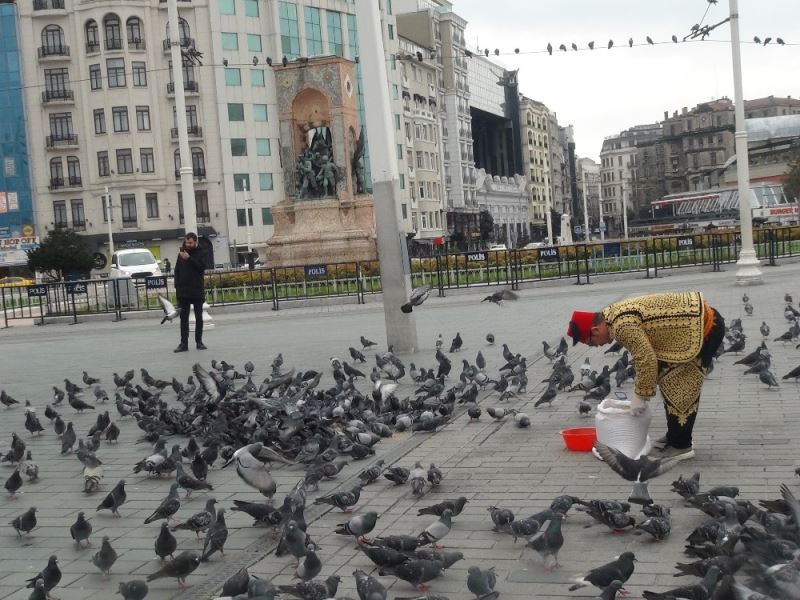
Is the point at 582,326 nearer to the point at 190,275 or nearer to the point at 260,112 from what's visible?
the point at 190,275

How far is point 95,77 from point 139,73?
9.21 feet

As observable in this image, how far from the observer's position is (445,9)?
96500 mm

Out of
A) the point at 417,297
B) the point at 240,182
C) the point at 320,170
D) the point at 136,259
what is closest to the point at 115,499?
the point at 417,297

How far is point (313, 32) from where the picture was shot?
6794 centimetres

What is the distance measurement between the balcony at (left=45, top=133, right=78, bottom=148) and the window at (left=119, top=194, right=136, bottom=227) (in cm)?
476

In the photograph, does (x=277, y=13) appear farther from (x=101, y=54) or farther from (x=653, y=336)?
(x=653, y=336)

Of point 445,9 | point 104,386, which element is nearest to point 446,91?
point 445,9

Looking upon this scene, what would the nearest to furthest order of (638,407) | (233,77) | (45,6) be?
1. (638,407)
2. (45,6)
3. (233,77)

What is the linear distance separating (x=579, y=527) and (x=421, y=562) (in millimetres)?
1278

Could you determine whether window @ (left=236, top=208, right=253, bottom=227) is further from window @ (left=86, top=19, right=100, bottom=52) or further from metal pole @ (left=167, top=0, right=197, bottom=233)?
metal pole @ (left=167, top=0, right=197, bottom=233)

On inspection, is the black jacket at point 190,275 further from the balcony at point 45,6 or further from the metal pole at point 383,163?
the balcony at point 45,6

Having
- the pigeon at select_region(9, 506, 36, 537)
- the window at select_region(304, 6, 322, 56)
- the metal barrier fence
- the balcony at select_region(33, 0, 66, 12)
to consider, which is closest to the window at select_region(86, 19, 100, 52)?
the balcony at select_region(33, 0, 66, 12)

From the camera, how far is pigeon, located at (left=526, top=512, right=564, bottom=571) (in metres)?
4.93

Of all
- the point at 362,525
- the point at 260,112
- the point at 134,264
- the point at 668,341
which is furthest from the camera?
the point at 260,112
